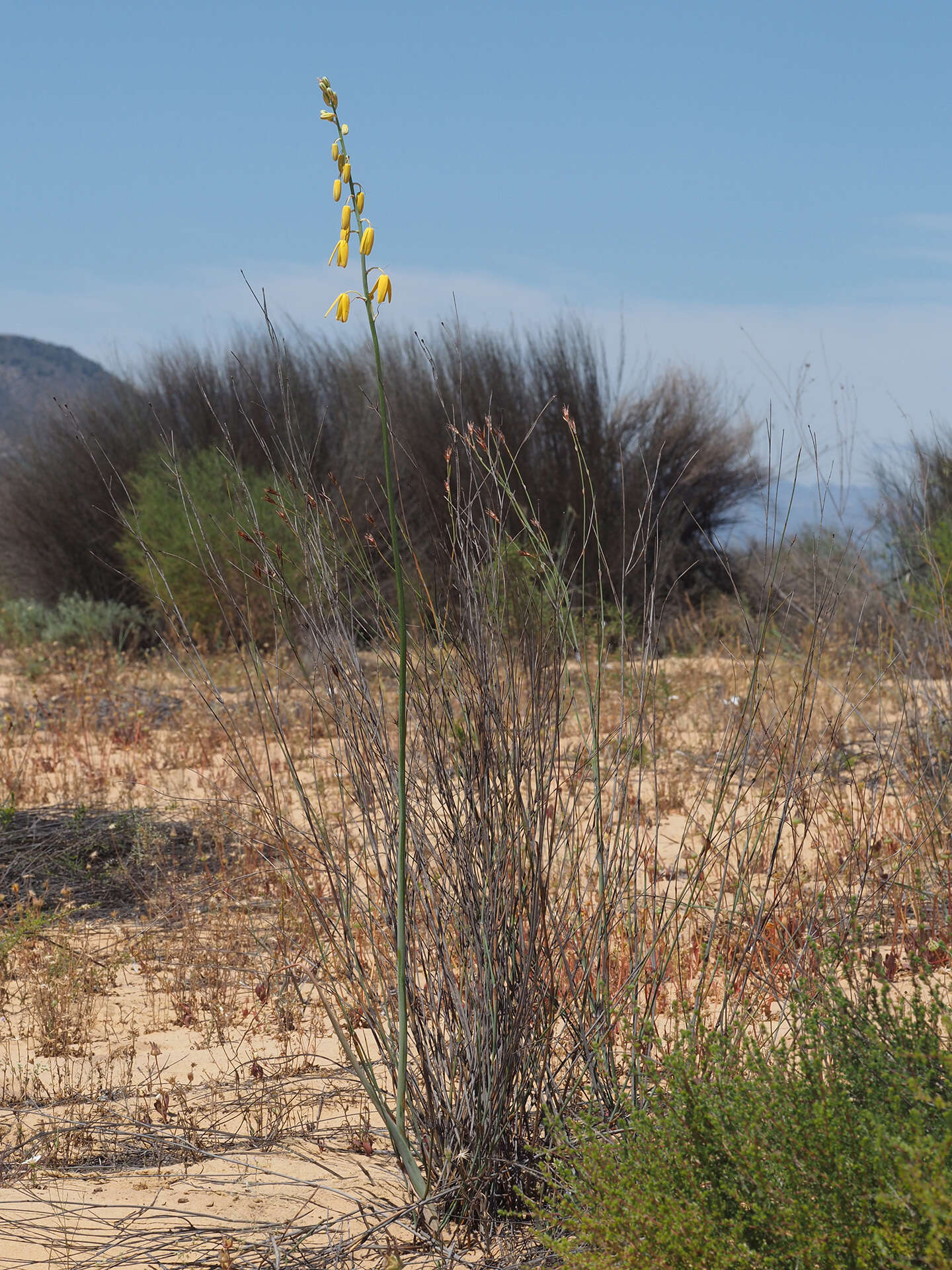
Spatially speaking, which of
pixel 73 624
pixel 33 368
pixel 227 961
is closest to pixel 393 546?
pixel 227 961

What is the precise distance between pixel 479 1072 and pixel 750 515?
42.3 ft

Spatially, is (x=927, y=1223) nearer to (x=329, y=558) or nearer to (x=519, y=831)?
(x=519, y=831)

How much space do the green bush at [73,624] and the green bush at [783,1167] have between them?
919 centimetres

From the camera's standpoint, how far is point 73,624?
10914 mm

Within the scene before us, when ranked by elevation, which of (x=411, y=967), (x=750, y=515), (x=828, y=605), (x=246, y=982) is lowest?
(x=246, y=982)

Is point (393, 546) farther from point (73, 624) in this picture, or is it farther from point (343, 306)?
point (73, 624)

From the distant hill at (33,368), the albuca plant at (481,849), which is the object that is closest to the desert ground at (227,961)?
the albuca plant at (481,849)

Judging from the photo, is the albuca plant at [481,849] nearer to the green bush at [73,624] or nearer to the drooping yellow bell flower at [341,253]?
the drooping yellow bell flower at [341,253]

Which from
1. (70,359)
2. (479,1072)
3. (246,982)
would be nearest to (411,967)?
(479,1072)

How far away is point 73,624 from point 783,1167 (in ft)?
34.2

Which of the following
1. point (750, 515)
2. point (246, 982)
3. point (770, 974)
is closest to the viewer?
point (770, 974)

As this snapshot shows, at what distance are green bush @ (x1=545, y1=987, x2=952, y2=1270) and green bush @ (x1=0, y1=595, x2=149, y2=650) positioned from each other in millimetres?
9190

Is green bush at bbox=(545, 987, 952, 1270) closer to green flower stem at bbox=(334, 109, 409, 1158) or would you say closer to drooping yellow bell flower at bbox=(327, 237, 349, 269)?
green flower stem at bbox=(334, 109, 409, 1158)

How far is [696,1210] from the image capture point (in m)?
1.54
